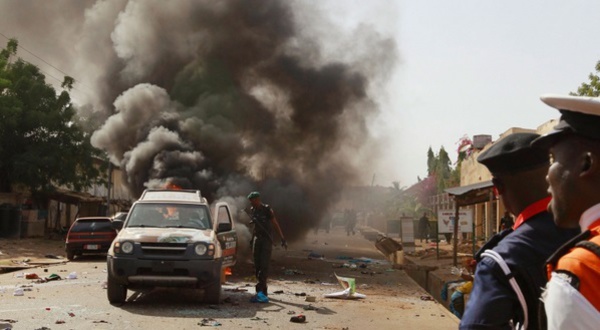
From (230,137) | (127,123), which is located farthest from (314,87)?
(127,123)

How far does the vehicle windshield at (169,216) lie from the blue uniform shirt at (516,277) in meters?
9.52

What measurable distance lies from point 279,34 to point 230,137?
6554mm

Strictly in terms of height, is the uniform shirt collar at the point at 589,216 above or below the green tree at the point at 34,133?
below

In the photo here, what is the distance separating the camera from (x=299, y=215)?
29625mm

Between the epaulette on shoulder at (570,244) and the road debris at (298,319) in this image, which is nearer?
the epaulette on shoulder at (570,244)

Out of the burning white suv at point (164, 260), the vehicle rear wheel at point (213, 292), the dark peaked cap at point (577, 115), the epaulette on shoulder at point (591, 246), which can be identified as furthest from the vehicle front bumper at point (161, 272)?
the epaulette on shoulder at point (591, 246)

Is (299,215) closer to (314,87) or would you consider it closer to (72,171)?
(314,87)

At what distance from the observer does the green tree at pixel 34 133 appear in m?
33.3

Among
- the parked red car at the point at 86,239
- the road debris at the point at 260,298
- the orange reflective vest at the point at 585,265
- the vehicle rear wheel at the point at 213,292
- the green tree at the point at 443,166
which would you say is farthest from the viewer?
the green tree at the point at 443,166

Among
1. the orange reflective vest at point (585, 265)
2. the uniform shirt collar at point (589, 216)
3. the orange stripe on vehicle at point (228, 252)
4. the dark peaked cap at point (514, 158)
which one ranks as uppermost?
the dark peaked cap at point (514, 158)

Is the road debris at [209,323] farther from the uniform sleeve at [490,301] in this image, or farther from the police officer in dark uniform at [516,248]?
the uniform sleeve at [490,301]

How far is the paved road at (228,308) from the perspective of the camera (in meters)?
9.34

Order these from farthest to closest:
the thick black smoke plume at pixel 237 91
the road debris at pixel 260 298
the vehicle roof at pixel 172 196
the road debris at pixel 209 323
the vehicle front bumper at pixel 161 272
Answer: the thick black smoke plume at pixel 237 91, the vehicle roof at pixel 172 196, the road debris at pixel 260 298, the vehicle front bumper at pixel 161 272, the road debris at pixel 209 323

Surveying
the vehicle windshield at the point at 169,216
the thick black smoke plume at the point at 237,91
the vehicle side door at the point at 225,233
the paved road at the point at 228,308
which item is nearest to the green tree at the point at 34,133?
the thick black smoke plume at the point at 237,91
